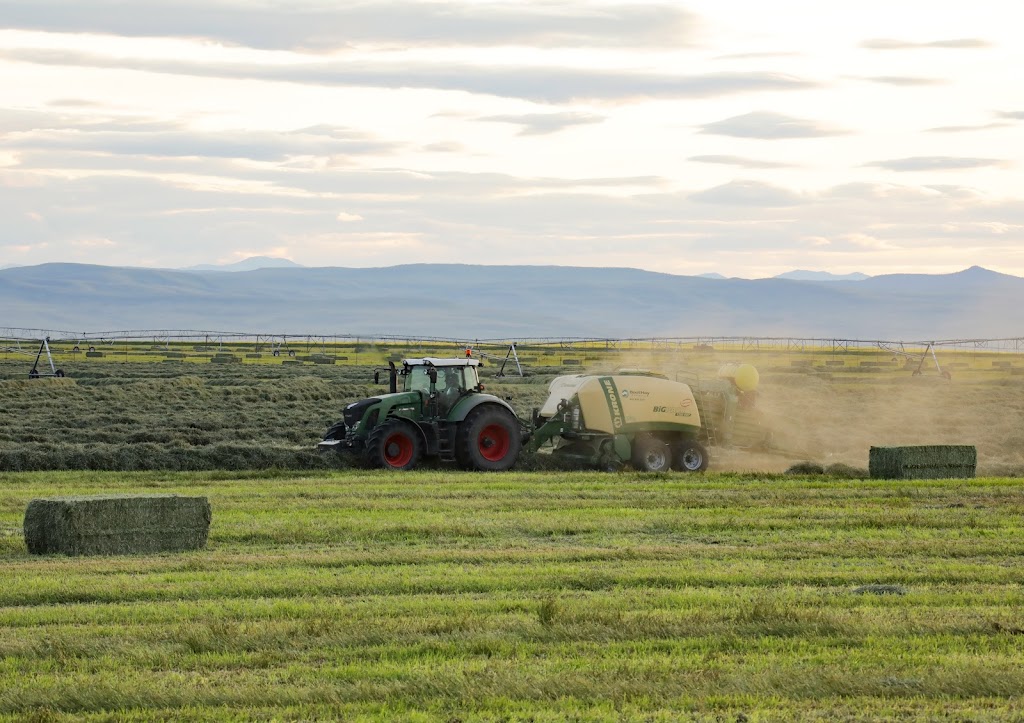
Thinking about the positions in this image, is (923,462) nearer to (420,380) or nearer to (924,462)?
(924,462)

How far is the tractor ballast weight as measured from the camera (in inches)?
987

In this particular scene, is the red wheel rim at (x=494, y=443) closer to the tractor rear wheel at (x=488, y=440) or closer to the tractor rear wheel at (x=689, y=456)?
the tractor rear wheel at (x=488, y=440)

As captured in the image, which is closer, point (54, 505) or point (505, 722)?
point (505, 722)

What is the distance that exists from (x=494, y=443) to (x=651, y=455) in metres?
3.10

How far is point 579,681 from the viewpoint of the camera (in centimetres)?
887

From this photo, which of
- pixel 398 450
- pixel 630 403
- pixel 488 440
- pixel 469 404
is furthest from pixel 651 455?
pixel 398 450

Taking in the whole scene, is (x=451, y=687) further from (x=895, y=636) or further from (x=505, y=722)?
(x=895, y=636)

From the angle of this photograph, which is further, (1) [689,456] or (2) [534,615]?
(1) [689,456]

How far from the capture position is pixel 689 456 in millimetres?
25766

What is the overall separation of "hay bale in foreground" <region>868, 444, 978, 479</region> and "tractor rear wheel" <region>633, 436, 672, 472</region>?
4136mm

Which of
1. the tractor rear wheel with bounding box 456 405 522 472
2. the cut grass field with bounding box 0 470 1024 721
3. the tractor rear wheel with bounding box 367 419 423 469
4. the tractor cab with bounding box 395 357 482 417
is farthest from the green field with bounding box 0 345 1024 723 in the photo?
the tractor cab with bounding box 395 357 482 417

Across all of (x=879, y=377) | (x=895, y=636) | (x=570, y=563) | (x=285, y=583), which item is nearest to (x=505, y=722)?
(x=895, y=636)

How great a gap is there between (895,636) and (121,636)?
19.6ft

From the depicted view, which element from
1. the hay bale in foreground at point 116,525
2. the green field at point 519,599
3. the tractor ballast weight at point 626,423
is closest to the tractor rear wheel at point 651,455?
the tractor ballast weight at point 626,423
